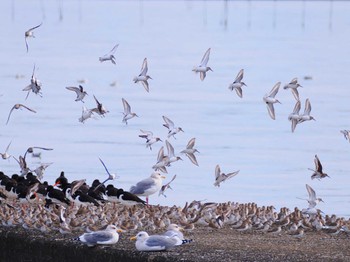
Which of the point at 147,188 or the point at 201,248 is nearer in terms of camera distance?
the point at 201,248

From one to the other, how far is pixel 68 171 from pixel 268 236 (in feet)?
25.8

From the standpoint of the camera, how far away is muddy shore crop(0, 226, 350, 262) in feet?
34.3

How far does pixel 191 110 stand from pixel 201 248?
18.5 meters

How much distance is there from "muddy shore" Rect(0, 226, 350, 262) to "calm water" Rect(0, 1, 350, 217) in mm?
5044

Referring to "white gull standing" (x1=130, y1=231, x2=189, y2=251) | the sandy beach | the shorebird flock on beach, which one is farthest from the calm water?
"white gull standing" (x1=130, y1=231, x2=189, y2=251)

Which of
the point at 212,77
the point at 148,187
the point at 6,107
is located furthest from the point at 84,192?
the point at 212,77

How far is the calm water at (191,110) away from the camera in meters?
19.5

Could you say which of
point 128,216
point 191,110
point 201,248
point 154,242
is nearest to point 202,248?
point 201,248

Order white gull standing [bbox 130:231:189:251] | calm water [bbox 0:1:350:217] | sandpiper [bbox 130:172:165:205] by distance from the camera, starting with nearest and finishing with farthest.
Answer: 1. white gull standing [bbox 130:231:189:251]
2. sandpiper [bbox 130:172:165:205]
3. calm water [bbox 0:1:350:217]

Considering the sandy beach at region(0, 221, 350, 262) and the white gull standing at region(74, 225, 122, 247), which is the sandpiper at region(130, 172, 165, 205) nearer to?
the sandy beach at region(0, 221, 350, 262)

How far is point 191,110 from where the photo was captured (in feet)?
96.1

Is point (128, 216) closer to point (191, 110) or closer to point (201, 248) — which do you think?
point (201, 248)

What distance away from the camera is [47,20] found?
74.0 m

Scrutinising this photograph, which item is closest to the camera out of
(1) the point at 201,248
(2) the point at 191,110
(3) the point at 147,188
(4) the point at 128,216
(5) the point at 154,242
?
(5) the point at 154,242
